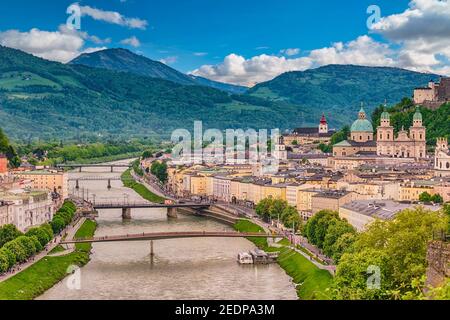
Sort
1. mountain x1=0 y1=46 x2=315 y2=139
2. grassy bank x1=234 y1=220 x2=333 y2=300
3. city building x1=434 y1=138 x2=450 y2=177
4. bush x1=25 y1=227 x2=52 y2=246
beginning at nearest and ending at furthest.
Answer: grassy bank x1=234 y1=220 x2=333 y2=300 → bush x1=25 y1=227 x2=52 y2=246 → city building x1=434 y1=138 x2=450 y2=177 → mountain x1=0 y1=46 x2=315 y2=139

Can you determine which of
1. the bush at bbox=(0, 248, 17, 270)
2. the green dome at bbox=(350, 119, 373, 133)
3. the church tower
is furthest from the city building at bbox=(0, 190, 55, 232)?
the green dome at bbox=(350, 119, 373, 133)

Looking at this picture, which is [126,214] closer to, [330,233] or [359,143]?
[330,233]

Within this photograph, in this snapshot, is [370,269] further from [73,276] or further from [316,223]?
[316,223]

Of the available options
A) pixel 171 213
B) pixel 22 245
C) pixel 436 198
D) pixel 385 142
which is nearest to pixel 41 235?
pixel 22 245

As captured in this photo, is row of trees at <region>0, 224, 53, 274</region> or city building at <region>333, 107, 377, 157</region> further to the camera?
city building at <region>333, 107, 377, 157</region>

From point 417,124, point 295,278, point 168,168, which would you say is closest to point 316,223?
point 295,278

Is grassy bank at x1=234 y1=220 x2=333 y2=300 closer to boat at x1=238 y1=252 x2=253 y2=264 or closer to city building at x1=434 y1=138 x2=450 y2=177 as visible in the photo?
boat at x1=238 y1=252 x2=253 y2=264
